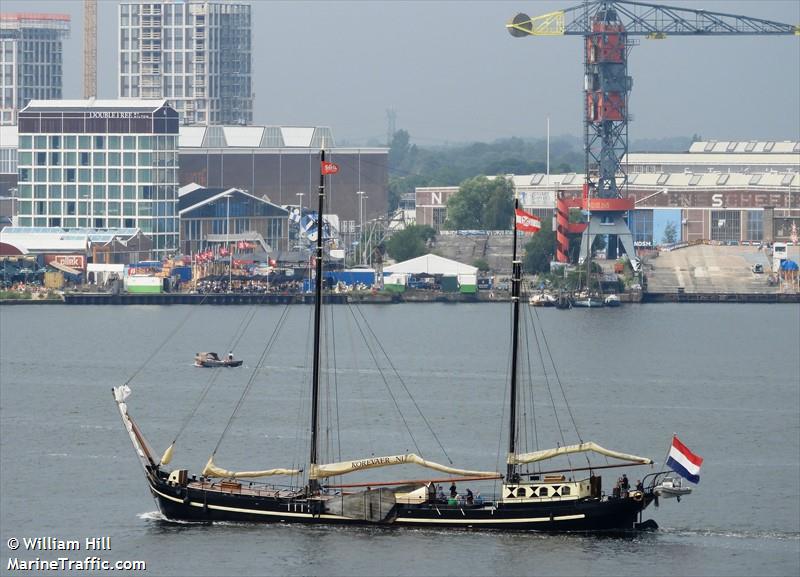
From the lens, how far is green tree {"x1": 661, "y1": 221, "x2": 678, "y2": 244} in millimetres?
121375

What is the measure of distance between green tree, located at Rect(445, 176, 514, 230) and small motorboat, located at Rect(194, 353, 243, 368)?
62.2m

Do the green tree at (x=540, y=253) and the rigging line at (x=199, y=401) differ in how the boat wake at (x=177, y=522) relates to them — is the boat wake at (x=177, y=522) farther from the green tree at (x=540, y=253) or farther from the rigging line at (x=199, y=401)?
the green tree at (x=540, y=253)

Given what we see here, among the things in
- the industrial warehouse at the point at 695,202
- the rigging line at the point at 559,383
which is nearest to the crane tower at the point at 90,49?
the industrial warehouse at the point at 695,202

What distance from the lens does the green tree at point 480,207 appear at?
123312mm

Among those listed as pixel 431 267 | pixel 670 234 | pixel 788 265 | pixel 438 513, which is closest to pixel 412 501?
pixel 438 513

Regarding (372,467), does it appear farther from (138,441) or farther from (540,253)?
(540,253)

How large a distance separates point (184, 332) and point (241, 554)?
43.6 metres

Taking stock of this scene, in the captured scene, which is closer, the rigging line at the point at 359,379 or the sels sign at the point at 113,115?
the rigging line at the point at 359,379

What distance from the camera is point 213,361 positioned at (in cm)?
6156

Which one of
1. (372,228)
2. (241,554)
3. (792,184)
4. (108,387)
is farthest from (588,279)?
(241,554)

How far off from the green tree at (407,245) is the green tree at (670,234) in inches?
651

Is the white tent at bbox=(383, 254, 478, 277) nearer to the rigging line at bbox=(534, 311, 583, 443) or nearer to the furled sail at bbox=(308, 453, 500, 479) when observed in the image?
the rigging line at bbox=(534, 311, 583, 443)

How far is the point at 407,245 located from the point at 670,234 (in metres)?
19.4

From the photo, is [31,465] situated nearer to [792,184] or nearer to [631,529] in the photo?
[631,529]
